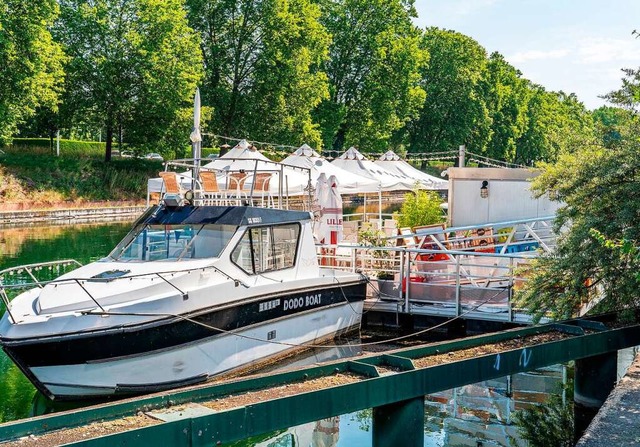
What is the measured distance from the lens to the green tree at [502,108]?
84781 millimetres

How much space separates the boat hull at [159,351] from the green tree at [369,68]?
49.7 meters

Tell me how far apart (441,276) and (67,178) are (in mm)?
36646

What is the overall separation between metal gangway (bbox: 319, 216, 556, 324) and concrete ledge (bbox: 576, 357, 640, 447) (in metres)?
5.16

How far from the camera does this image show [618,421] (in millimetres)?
6914

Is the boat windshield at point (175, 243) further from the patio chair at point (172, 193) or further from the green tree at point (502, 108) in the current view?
the green tree at point (502, 108)

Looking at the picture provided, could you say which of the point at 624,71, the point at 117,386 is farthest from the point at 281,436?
the point at 624,71

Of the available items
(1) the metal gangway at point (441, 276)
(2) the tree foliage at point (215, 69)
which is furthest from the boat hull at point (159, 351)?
(2) the tree foliage at point (215, 69)

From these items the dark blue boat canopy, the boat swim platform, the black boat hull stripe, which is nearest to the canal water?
the black boat hull stripe

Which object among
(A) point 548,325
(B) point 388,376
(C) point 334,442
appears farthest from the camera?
(C) point 334,442

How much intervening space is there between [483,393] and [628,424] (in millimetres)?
3933

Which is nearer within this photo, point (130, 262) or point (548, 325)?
point (548, 325)

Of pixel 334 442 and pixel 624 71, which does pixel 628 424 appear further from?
pixel 624 71

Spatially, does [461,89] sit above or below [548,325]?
above

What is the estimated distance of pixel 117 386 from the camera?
9.84m
